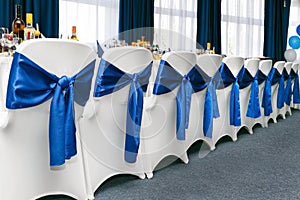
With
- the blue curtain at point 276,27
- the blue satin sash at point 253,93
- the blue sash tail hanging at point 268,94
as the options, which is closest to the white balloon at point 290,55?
the blue curtain at point 276,27

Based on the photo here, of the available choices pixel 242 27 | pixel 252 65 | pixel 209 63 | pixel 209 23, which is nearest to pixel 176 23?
pixel 209 23

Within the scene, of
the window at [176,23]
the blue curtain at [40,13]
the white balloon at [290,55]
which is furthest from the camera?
the white balloon at [290,55]

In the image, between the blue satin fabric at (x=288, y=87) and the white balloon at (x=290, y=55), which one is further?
the white balloon at (x=290, y=55)

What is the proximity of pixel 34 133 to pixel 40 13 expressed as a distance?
2919 mm

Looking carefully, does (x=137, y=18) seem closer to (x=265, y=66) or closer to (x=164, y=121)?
(x=265, y=66)

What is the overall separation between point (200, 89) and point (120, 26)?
8.56ft

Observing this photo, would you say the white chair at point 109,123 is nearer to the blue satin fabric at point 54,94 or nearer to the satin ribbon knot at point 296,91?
the blue satin fabric at point 54,94

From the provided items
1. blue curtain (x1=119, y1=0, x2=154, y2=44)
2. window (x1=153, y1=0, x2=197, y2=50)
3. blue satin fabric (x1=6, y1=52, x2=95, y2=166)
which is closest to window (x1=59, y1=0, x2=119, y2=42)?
blue curtain (x1=119, y1=0, x2=154, y2=44)

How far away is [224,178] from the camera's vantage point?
228 cm

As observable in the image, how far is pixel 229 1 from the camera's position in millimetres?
6887

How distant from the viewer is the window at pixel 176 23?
216 inches

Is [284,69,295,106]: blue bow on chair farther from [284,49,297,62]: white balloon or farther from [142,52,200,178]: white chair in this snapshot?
[284,49,297,62]: white balloon

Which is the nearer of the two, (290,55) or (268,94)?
(268,94)

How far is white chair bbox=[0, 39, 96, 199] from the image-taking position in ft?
4.69
